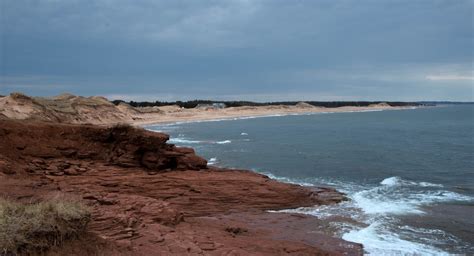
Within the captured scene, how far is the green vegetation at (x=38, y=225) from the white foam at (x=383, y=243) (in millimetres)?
7976

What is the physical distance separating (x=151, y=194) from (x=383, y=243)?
25.5ft

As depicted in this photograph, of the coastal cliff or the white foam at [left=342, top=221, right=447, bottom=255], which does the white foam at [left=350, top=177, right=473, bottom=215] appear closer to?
the coastal cliff

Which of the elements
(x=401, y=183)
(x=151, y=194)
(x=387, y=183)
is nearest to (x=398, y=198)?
(x=387, y=183)

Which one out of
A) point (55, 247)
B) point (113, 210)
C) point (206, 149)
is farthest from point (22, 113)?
point (55, 247)

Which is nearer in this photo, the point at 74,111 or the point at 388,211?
the point at 388,211

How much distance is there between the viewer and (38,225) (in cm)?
746

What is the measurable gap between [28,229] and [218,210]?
9.69 meters

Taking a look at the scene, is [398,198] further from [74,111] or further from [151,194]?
[74,111]

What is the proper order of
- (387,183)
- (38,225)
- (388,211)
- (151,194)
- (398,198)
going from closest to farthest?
1. (38,225)
2. (151,194)
3. (388,211)
4. (398,198)
5. (387,183)

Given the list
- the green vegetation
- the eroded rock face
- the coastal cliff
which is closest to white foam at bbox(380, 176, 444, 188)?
the coastal cliff

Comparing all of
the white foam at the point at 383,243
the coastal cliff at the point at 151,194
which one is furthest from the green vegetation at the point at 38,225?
the white foam at the point at 383,243

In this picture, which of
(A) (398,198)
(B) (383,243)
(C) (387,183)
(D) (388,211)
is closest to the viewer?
(B) (383,243)

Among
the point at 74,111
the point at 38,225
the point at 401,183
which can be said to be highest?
the point at 74,111

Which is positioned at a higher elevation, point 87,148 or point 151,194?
point 87,148
